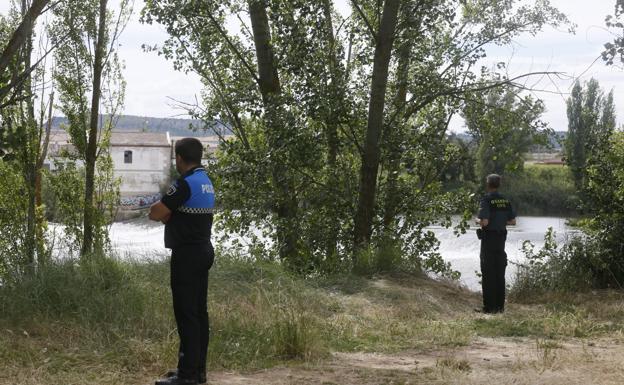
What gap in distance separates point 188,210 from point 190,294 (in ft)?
1.84

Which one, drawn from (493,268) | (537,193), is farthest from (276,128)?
(537,193)

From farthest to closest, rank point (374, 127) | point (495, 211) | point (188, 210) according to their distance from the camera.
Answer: point (374, 127), point (495, 211), point (188, 210)

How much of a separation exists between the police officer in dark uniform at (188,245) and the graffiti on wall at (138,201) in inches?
1518

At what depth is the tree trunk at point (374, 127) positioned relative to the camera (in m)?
11.9

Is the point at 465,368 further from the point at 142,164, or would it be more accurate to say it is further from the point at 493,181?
the point at 142,164

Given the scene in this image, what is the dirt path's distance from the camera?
5.67 meters

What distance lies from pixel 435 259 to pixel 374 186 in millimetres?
1669

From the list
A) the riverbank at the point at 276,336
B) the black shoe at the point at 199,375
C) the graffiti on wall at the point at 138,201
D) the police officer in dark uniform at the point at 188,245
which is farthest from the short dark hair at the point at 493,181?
the graffiti on wall at the point at 138,201

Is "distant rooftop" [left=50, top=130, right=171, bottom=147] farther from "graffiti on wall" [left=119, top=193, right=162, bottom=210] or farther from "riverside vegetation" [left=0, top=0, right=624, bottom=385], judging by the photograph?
"riverside vegetation" [left=0, top=0, right=624, bottom=385]

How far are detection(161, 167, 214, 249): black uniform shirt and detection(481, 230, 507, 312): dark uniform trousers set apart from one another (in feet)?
17.3

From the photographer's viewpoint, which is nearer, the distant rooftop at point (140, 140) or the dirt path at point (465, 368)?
the dirt path at point (465, 368)

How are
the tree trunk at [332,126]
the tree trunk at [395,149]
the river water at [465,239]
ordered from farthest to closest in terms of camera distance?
the river water at [465,239] → the tree trunk at [395,149] → the tree trunk at [332,126]

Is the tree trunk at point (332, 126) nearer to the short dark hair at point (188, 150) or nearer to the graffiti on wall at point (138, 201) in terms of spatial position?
the short dark hair at point (188, 150)

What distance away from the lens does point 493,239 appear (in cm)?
980
